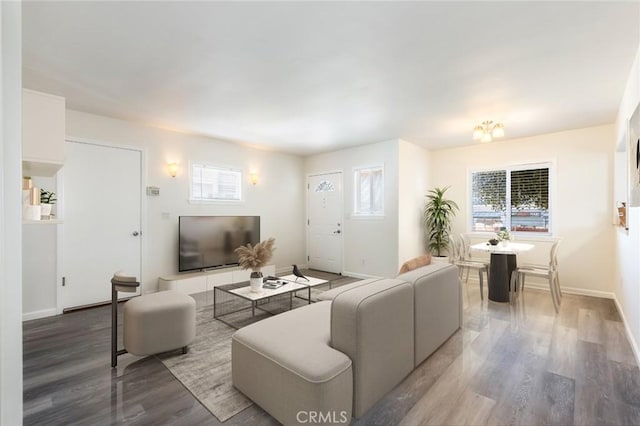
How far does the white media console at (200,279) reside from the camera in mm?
4293

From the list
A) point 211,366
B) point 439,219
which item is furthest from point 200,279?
point 439,219

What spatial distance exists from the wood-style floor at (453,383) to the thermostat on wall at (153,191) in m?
1.95

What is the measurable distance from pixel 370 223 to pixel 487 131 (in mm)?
2411

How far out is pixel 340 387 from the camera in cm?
157

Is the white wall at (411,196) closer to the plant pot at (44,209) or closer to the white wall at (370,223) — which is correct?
the white wall at (370,223)

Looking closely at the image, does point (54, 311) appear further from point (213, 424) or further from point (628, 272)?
point (628, 272)

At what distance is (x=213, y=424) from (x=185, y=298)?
119 centimetres

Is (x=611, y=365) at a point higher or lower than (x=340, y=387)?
lower

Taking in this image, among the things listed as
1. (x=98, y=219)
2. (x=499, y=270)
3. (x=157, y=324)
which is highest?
(x=98, y=219)

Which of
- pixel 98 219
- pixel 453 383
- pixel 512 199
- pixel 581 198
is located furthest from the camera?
pixel 512 199

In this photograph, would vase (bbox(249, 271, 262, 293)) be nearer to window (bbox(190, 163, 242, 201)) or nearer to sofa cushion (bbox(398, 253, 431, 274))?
sofa cushion (bbox(398, 253, 431, 274))

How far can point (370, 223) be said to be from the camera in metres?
5.54

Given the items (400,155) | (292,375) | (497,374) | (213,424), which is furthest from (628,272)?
(213,424)

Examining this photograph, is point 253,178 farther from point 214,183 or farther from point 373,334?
point 373,334
